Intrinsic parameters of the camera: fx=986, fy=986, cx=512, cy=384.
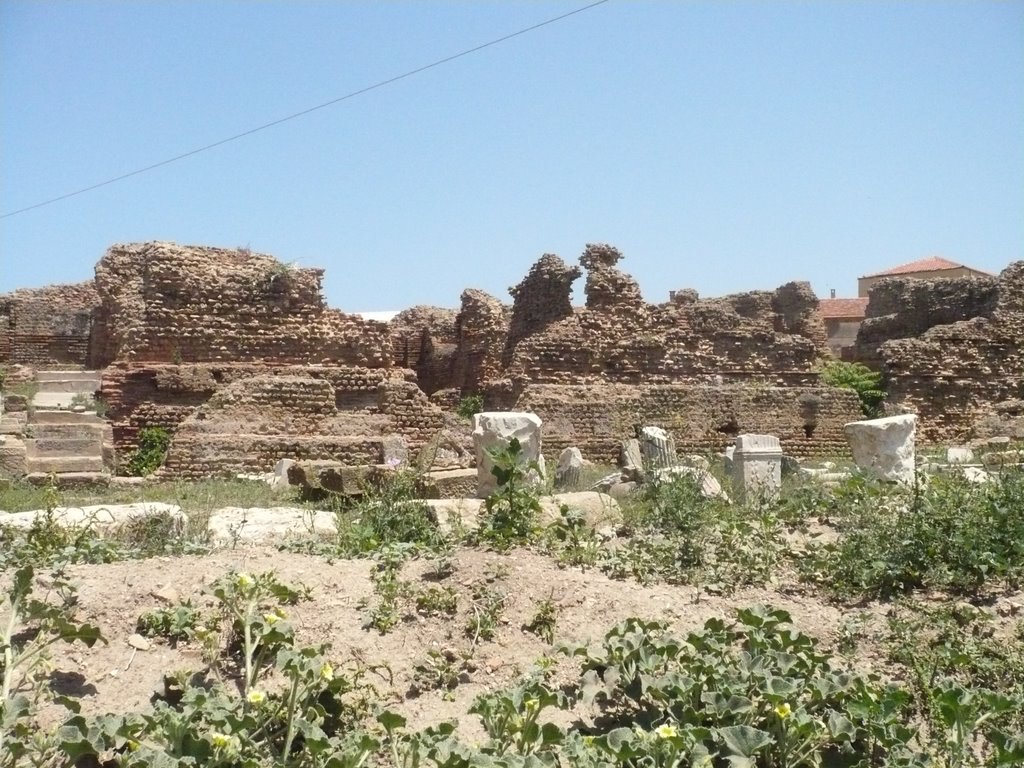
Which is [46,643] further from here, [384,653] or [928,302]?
[928,302]

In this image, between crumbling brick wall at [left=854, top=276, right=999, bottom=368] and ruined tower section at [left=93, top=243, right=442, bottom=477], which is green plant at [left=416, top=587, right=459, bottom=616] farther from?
crumbling brick wall at [left=854, top=276, right=999, bottom=368]

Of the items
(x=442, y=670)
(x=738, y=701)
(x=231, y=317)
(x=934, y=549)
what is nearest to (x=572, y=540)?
(x=442, y=670)

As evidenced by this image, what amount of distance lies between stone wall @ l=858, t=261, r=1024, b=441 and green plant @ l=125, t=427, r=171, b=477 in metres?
13.5

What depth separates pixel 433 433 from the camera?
15516 mm

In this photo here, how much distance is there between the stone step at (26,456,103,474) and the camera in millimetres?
11789

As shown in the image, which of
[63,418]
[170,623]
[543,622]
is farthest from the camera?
[63,418]

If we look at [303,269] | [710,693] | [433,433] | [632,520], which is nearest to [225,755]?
[710,693]

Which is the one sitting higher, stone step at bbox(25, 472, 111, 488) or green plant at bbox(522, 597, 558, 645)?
stone step at bbox(25, 472, 111, 488)

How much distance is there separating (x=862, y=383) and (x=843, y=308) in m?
22.0

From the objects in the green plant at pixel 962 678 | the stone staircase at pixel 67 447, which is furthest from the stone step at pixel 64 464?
the green plant at pixel 962 678

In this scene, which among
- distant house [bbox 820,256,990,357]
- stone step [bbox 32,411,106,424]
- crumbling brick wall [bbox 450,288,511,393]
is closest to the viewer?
stone step [bbox 32,411,106,424]

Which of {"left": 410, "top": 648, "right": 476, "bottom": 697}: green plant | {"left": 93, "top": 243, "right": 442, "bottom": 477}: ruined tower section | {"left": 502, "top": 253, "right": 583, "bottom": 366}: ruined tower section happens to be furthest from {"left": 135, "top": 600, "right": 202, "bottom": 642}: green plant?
{"left": 502, "top": 253, "right": 583, "bottom": 366}: ruined tower section

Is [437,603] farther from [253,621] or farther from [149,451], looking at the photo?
[149,451]

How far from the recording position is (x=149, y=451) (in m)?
14.6
